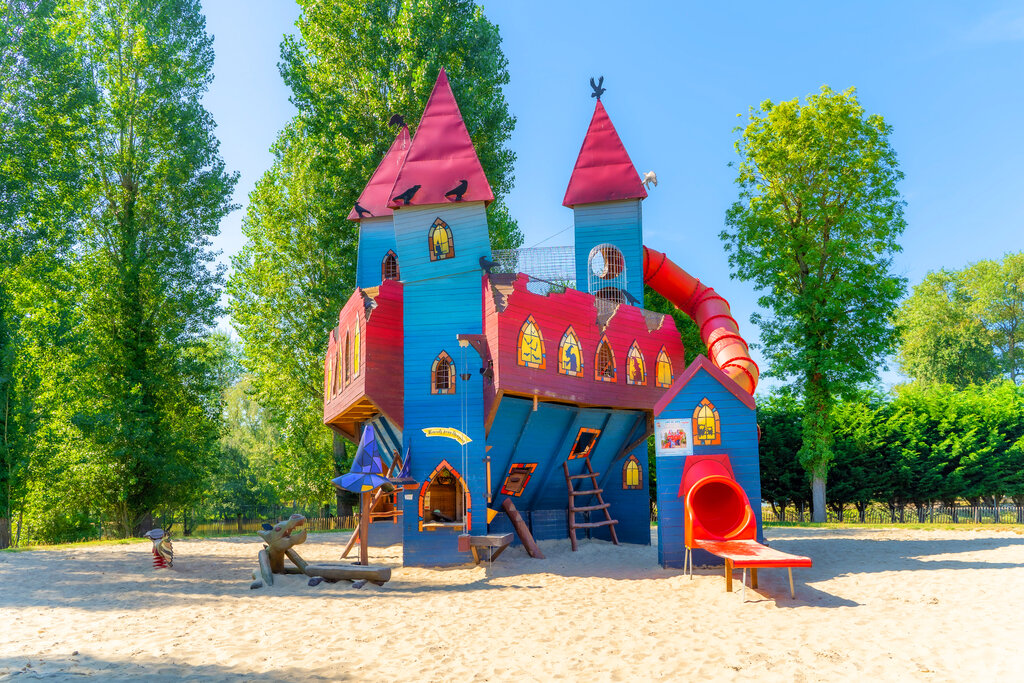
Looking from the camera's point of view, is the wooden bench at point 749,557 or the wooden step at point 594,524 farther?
the wooden step at point 594,524

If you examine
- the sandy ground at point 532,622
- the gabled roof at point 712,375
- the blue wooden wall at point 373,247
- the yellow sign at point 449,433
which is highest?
the blue wooden wall at point 373,247

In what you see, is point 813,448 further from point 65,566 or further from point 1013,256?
point 1013,256

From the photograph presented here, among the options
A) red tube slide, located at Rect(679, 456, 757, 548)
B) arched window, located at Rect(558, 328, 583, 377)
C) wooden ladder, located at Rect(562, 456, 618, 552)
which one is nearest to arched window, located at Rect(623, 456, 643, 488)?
wooden ladder, located at Rect(562, 456, 618, 552)

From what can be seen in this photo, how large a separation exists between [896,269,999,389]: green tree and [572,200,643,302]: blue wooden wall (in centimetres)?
3411

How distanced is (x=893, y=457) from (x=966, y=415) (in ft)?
13.0

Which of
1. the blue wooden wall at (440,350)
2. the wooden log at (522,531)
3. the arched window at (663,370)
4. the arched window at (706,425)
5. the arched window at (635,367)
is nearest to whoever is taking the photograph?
the arched window at (706,425)

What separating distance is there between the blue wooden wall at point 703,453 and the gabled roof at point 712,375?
0.21 ft

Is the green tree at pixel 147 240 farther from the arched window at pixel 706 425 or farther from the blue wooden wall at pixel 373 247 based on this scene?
the arched window at pixel 706 425

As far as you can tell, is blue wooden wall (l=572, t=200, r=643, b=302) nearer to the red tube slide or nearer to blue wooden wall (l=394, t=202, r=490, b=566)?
blue wooden wall (l=394, t=202, r=490, b=566)

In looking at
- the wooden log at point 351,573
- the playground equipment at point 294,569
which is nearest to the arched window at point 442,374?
the playground equipment at point 294,569

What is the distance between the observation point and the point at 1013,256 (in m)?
48.9

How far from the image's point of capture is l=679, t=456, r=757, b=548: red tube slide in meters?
14.5

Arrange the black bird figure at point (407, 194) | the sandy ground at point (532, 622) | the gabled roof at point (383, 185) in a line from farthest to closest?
the gabled roof at point (383, 185) < the black bird figure at point (407, 194) < the sandy ground at point (532, 622)

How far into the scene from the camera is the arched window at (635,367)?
20078 mm
